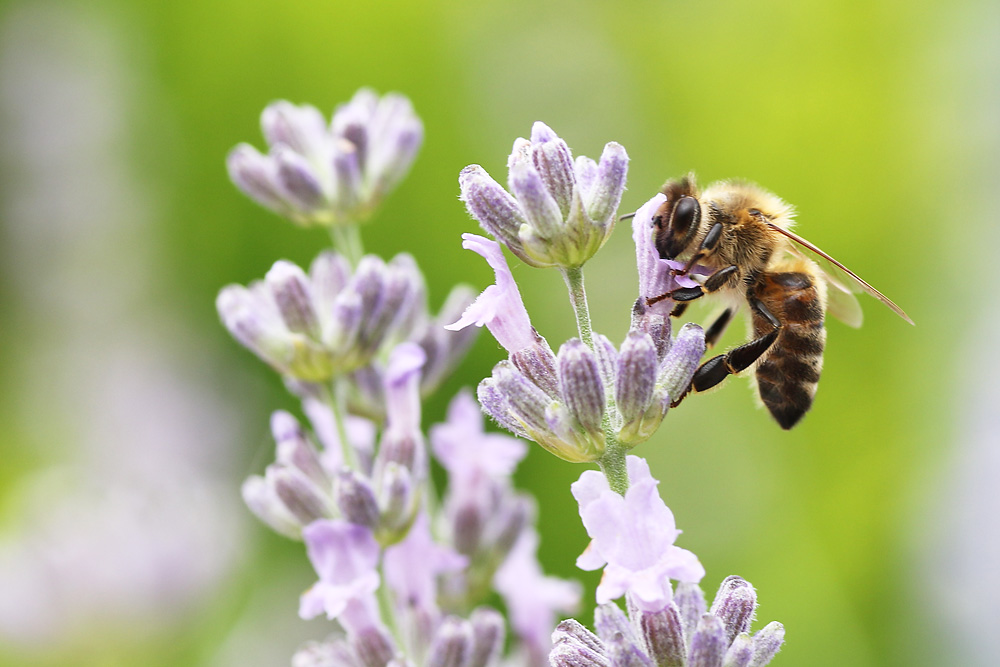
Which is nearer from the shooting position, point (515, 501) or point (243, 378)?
point (515, 501)

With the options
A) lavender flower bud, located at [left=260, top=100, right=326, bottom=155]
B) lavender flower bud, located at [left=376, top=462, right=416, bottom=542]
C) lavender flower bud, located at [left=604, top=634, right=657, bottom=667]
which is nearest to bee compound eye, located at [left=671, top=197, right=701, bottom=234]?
lavender flower bud, located at [left=376, top=462, right=416, bottom=542]

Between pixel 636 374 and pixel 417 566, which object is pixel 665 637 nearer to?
pixel 636 374

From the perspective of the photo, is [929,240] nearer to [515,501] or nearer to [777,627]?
[515,501]

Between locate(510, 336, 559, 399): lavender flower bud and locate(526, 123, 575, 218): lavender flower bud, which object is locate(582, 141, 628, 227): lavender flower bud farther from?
locate(510, 336, 559, 399): lavender flower bud

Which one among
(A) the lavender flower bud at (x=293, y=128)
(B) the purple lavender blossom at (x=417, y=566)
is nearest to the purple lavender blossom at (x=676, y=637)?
(B) the purple lavender blossom at (x=417, y=566)

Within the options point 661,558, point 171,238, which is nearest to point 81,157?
point 171,238
